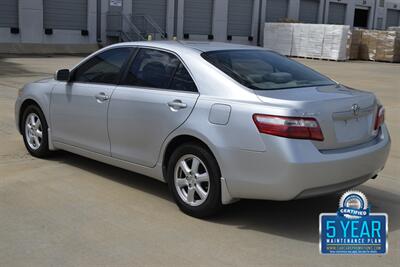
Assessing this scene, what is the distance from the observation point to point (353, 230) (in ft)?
13.4

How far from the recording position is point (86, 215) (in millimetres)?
4836

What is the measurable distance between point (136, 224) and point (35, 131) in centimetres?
267

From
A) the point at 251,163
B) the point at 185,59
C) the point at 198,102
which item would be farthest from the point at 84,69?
the point at 251,163

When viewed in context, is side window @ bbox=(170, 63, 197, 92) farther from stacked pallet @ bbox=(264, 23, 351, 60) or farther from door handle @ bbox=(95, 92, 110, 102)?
stacked pallet @ bbox=(264, 23, 351, 60)

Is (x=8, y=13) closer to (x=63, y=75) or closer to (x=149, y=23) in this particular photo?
(x=149, y=23)

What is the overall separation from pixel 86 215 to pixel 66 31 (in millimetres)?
29685

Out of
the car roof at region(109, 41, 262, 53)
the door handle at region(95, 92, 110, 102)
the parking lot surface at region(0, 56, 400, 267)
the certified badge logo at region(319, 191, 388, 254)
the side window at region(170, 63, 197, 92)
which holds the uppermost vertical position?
the car roof at region(109, 41, 262, 53)

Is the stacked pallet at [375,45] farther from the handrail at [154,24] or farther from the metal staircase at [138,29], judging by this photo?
the metal staircase at [138,29]

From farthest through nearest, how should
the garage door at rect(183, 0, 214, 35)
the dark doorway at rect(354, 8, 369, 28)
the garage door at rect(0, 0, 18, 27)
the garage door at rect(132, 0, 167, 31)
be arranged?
the dark doorway at rect(354, 8, 369, 28)
the garage door at rect(183, 0, 214, 35)
the garage door at rect(132, 0, 167, 31)
the garage door at rect(0, 0, 18, 27)

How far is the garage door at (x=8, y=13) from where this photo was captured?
3026cm

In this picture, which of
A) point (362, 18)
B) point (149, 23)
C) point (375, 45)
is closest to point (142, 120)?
point (149, 23)

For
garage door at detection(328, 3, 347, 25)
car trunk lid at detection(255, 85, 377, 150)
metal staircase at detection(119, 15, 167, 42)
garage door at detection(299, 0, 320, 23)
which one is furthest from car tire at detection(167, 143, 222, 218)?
garage door at detection(328, 3, 347, 25)

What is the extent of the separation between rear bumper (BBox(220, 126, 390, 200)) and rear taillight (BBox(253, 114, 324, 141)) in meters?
0.05

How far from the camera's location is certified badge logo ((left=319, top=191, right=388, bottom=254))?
4105 mm
